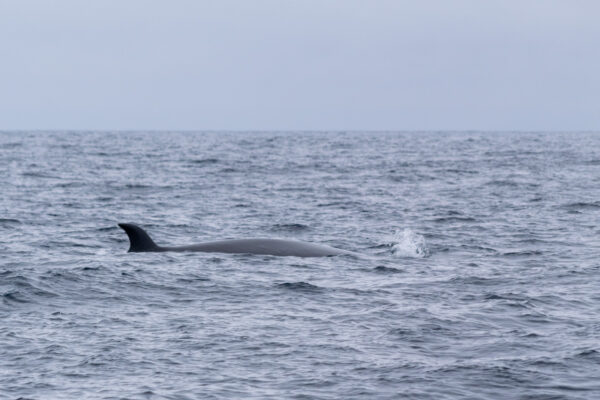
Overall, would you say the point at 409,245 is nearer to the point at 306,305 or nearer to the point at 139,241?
the point at 139,241

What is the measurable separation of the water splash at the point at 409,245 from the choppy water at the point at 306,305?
3.2 inches

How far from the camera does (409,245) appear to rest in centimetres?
2577

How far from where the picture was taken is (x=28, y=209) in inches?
1454

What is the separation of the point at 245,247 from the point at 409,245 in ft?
13.0

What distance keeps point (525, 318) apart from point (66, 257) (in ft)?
37.1

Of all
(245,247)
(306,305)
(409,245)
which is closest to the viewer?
(306,305)

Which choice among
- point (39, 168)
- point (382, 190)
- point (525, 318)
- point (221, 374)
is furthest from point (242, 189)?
point (221, 374)

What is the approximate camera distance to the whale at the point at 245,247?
24.5 metres

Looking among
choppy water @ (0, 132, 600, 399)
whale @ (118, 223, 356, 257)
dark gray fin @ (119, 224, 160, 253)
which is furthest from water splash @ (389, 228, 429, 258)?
dark gray fin @ (119, 224, 160, 253)

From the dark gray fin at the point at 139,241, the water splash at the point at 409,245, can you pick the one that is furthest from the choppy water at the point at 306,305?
the dark gray fin at the point at 139,241

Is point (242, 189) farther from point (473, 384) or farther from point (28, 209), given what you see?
point (473, 384)

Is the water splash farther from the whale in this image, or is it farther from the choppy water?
the whale

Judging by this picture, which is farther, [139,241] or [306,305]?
[139,241]

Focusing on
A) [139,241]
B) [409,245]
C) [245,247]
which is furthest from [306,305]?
[409,245]
